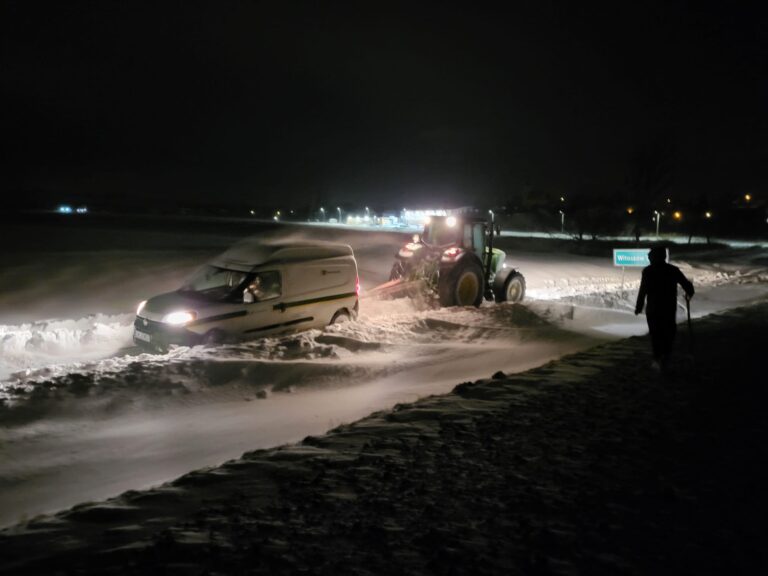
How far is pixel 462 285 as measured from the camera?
16703mm

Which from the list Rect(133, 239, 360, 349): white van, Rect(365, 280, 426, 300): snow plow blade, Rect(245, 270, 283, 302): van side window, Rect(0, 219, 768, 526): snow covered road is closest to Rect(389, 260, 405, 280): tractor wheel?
Rect(365, 280, 426, 300): snow plow blade

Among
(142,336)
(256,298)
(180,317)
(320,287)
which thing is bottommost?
(142,336)

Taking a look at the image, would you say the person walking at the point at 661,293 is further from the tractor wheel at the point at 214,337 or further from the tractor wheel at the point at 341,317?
the tractor wheel at the point at 214,337

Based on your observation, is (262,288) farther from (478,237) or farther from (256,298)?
(478,237)

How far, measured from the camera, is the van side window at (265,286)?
1185 cm

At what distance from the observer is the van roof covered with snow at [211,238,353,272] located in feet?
40.8

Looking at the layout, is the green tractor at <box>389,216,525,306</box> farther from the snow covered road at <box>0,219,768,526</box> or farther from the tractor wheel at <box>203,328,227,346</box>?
the tractor wheel at <box>203,328,227,346</box>

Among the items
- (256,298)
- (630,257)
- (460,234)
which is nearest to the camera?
(256,298)

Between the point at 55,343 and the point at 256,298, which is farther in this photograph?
the point at 55,343

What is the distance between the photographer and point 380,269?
3014cm

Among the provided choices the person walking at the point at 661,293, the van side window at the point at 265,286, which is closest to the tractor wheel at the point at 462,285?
the van side window at the point at 265,286

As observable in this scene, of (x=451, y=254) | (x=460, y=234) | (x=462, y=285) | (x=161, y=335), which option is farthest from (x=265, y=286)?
(x=460, y=234)

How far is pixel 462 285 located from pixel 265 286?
635 centimetres

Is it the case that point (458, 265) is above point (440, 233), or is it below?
below
